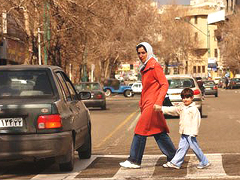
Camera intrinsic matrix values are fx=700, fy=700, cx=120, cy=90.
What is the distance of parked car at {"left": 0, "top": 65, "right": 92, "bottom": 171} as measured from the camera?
30.6 ft

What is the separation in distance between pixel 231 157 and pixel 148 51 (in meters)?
2.68

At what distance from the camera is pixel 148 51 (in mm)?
10164

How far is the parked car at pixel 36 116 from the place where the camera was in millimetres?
9320

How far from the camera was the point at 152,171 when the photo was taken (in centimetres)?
1006

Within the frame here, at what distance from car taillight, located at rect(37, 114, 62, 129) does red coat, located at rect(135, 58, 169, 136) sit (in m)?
1.33

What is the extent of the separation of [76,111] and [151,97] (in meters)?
1.28

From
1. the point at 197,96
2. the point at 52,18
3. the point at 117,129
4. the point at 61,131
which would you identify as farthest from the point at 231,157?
the point at 52,18

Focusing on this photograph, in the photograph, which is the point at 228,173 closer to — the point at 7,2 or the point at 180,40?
the point at 7,2

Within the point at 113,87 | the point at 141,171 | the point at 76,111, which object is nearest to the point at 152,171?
the point at 141,171

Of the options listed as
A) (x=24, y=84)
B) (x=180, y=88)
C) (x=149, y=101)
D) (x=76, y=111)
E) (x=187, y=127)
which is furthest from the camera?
(x=180, y=88)

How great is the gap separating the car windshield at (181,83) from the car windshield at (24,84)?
618 inches

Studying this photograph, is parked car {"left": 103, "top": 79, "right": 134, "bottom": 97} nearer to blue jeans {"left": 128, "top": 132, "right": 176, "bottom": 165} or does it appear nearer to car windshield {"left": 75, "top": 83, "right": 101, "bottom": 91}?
car windshield {"left": 75, "top": 83, "right": 101, "bottom": 91}

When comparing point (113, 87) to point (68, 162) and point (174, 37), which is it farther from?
point (68, 162)

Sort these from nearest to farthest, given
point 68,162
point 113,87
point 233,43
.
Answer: point 68,162
point 113,87
point 233,43
